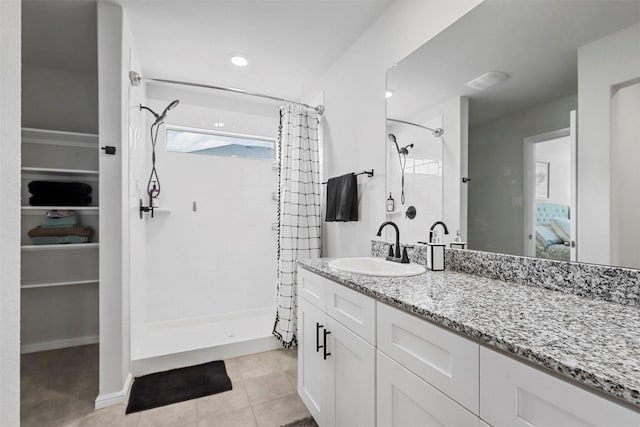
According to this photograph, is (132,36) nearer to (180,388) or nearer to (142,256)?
(142,256)

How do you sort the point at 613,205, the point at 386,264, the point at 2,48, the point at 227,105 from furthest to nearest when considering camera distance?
the point at 227,105
the point at 386,264
the point at 613,205
the point at 2,48

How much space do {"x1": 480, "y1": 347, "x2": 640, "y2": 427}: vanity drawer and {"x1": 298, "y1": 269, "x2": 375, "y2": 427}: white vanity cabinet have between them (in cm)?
47

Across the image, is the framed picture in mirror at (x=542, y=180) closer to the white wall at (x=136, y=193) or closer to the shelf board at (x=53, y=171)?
the white wall at (x=136, y=193)

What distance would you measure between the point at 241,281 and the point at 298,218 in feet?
4.11

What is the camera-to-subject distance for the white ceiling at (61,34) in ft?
6.23

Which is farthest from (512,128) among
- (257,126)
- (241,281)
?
(241,281)

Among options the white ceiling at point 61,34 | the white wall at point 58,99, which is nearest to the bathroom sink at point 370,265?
the white ceiling at point 61,34

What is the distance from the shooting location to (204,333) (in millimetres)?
2859

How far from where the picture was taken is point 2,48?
0.48 meters

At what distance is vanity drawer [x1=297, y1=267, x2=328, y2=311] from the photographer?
1.50 m

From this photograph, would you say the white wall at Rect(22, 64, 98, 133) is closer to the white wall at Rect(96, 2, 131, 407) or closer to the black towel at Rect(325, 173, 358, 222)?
the white wall at Rect(96, 2, 131, 407)

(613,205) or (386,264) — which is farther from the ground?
(613,205)

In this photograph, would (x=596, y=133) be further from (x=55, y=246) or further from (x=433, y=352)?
(x=55, y=246)

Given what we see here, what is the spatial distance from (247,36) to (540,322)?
93.6 inches
